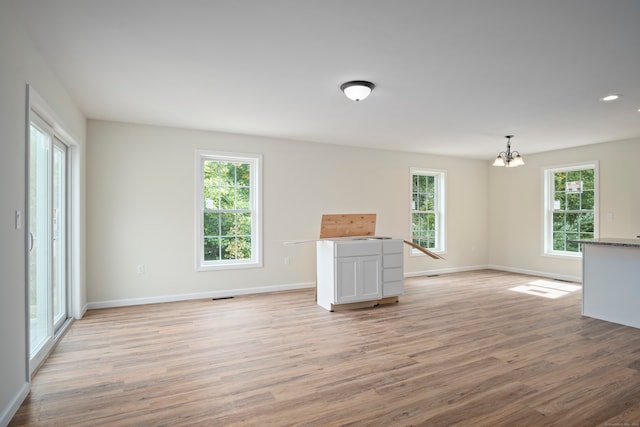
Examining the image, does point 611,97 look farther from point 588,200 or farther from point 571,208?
point 571,208

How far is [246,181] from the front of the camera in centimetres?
570

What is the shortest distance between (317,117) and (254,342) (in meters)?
2.75

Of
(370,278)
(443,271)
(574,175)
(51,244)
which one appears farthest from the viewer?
(443,271)

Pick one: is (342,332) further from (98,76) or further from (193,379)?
(98,76)

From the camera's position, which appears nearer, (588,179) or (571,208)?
(588,179)

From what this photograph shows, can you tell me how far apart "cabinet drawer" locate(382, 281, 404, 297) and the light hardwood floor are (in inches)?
9.7

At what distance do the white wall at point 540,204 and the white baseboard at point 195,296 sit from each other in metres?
4.43

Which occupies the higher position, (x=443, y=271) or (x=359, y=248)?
(x=359, y=248)

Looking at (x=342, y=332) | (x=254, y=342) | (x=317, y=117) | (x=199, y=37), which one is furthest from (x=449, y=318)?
(x=199, y=37)

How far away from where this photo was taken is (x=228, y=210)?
5535mm

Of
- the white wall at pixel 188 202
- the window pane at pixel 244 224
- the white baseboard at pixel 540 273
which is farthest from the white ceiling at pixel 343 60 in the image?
the white baseboard at pixel 540 273

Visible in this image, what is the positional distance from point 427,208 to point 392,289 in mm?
3068

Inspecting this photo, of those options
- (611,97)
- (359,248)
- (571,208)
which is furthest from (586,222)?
(359,248)

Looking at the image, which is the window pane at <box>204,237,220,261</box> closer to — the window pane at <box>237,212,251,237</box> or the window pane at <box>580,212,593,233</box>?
the window pane at <box>237,212,251,237</box>
